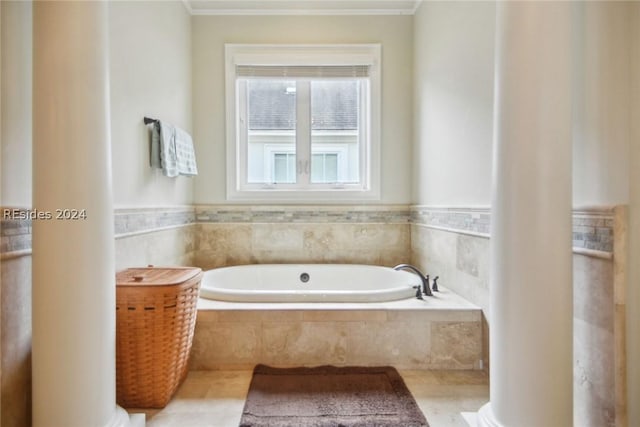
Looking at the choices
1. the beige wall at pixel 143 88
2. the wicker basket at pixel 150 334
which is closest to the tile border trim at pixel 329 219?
the beige wall at pixel 143 88

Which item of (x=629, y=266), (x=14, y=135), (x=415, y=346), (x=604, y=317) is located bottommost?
(x=415, y=346)

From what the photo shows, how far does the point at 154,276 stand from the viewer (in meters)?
1.48

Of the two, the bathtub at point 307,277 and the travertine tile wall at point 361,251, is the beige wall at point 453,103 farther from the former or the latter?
the bathtub at point 307,277

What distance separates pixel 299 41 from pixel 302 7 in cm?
26

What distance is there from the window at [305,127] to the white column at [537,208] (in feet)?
5.96

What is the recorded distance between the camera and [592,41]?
3.51ft

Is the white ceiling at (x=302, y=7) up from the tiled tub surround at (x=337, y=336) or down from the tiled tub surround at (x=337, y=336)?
up

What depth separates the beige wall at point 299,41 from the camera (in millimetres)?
2738

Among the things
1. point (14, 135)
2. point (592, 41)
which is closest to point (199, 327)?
point (14, 135)

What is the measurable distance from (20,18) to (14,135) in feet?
1.26

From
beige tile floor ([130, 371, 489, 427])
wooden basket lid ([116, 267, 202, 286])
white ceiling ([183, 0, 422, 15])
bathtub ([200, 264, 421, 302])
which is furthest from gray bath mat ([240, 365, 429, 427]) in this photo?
white ceiling ([183, 0, 422, 15])

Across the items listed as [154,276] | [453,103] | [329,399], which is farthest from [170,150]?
[453,103]

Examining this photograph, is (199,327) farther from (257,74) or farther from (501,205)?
(257,74)

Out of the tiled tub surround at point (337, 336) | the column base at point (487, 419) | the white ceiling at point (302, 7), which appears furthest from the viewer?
the white ceiling at point (302, 7)
